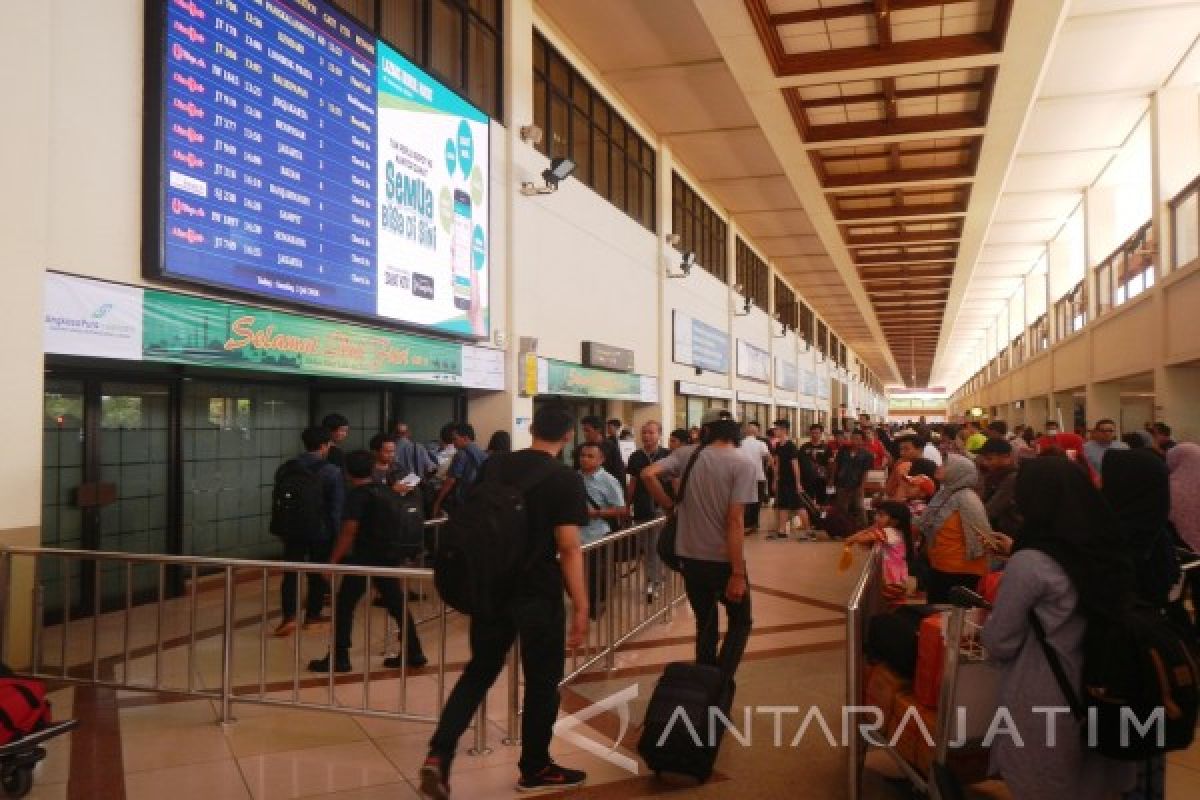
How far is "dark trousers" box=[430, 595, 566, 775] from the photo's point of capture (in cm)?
341

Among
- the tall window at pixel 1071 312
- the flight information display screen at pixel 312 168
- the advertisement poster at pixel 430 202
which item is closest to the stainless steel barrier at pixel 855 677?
the flight information display screen at pixel 312 168

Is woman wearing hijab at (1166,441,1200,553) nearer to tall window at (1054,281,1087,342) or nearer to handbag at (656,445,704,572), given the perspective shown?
handbag at (656,445,704,572)

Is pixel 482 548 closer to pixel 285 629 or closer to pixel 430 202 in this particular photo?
pixel 285 629

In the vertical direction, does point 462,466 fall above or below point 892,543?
above

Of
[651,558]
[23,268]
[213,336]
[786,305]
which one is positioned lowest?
[651,558]

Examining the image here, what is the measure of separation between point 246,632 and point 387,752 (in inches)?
109

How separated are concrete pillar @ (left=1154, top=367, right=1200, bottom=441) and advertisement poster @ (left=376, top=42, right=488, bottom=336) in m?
11.0

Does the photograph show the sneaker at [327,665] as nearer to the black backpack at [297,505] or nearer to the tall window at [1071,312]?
the black backpack at [297,505]

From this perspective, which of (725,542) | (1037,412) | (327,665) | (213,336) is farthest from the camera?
(1037,412)

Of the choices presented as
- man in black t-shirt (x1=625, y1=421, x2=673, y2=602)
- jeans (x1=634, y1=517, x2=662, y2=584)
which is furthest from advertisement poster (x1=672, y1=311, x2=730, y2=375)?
jeans (x1=634, y1=517, x2=662, y2=584)

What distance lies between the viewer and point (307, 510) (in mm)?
6281

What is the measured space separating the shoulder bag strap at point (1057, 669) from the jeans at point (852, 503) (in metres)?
Answer: 9.63

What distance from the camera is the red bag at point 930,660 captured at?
327 cm

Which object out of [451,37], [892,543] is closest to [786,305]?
[451,37]
